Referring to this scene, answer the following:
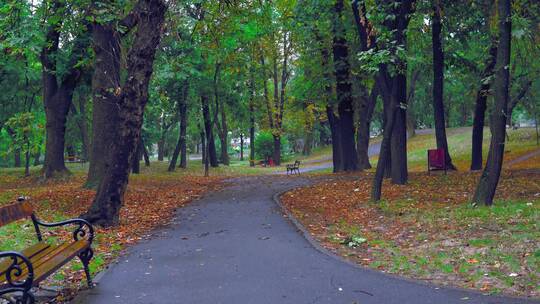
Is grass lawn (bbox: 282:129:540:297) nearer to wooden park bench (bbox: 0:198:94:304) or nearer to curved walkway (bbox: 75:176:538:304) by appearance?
curved walkway (bbox: 75:176:538:304)

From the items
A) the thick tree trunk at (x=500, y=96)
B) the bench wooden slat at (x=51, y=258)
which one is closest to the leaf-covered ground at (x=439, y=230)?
the thick tree trunk at (x=500, y=96)

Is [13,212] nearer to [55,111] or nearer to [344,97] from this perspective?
[55,111]

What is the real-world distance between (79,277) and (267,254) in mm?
2600

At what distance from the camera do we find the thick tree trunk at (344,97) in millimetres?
20500

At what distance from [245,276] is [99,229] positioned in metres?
4.62

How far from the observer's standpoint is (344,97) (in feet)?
69.7

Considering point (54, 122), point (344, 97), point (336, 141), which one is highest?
point (344, 97)

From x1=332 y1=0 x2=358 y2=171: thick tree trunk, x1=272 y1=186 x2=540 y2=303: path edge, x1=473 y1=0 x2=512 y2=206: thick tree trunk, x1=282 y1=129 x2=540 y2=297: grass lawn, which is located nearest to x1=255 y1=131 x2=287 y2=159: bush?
x1=332 y1=0 x2=358 y2=171: thick tree trunk

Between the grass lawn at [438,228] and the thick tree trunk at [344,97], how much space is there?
505 centimetres

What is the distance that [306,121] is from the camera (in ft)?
148

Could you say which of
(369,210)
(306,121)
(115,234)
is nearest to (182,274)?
(115,234)

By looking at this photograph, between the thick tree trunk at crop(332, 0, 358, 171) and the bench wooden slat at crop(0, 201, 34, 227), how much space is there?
14.8m

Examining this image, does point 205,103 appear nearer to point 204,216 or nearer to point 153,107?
point 153,107

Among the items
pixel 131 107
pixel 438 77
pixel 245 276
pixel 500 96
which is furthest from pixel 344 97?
pixel 245 276
